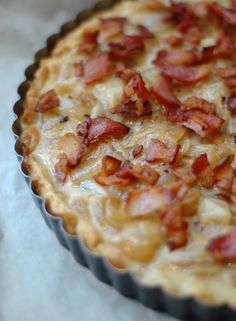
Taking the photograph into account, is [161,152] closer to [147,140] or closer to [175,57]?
[147,140]

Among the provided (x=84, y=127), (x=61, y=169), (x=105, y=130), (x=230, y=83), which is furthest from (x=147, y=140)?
(x=230, y=83)

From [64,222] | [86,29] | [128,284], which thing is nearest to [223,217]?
[128,284]

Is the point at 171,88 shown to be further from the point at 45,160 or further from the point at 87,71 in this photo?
the point at 45,160

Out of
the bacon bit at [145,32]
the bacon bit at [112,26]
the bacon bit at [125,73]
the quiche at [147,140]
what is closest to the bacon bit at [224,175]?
the quiche at [147,140]

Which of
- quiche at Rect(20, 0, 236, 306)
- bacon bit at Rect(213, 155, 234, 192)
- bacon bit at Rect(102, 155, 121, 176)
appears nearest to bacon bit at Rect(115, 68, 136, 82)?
quiche at Rect(20, 0, 236, 306)

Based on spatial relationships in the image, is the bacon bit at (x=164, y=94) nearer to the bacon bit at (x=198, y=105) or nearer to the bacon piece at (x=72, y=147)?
the bacon bit at (x=198, y=105)

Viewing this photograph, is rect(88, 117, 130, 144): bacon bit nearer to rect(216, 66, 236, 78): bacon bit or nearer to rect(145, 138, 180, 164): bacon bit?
rect(145, 138, 180, 164): bacon bit

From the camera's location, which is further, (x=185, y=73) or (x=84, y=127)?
(x=185, y=73)
